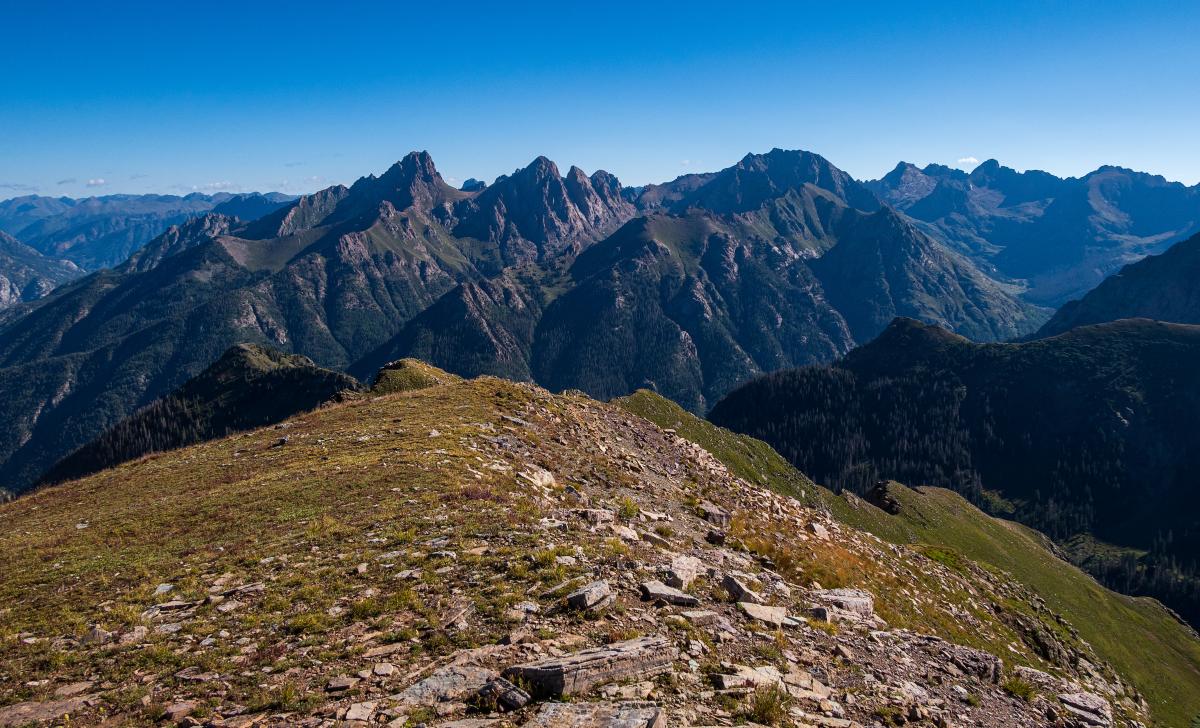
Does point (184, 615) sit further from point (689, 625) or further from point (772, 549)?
point (772, 549)

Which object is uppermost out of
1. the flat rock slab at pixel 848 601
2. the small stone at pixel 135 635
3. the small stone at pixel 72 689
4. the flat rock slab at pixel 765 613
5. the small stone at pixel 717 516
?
the small stone at pixel 72 689

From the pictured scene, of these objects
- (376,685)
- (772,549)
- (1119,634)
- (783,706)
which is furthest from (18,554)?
(1119,634)

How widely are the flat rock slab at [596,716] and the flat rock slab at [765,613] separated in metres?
7.37

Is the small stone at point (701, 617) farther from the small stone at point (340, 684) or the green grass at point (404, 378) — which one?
the green grass at point (404, 378)

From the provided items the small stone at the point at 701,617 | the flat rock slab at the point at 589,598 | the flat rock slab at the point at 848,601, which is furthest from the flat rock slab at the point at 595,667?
the flat rock slab at the point at 848,601

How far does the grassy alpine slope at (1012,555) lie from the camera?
8175 cm

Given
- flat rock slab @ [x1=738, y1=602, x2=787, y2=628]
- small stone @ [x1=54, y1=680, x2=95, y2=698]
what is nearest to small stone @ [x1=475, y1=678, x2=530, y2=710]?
flat rock slab @ [x1=738, y1=602, x2=787, y2=628]

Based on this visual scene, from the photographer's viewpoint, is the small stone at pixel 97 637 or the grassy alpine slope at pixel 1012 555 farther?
the grassy alpine slope at pixel 1012 555

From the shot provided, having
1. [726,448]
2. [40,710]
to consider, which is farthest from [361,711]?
[726,448]

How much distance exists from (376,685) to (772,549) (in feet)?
65.8

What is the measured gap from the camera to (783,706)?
1302 centimetres

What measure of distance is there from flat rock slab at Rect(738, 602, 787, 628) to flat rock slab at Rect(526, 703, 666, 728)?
24.2 ft

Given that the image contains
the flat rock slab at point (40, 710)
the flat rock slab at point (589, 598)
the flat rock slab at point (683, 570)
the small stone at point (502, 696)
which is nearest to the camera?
the small stone at point (502, 696)

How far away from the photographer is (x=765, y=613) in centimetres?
1875
